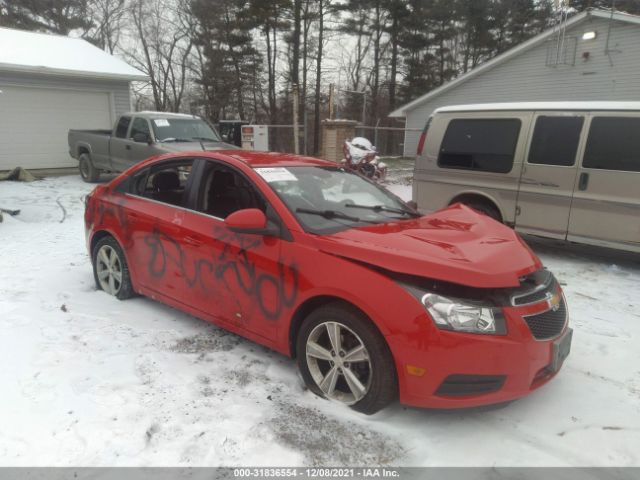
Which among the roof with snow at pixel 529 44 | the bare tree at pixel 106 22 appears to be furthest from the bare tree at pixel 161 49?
the roof with snow at pixel 529 44

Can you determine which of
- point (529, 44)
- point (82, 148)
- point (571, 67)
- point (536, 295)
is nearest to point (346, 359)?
point (536, 295)

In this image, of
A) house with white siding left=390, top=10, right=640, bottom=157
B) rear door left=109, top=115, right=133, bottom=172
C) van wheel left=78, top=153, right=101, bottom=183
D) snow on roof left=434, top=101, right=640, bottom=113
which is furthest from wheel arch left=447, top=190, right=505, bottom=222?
house with white siding left=390, top=10, right=640, bottom=157

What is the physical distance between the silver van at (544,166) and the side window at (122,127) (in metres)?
7.47

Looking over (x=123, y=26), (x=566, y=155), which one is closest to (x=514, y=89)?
(x=566, y=155)

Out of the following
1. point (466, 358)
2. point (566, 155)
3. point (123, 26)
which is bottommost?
point (466, 358)

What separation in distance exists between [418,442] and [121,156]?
10572 mm

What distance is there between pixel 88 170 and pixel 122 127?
2.09 metres

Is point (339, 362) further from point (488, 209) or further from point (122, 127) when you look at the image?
point (122, 127)

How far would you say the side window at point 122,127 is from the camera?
450 inches

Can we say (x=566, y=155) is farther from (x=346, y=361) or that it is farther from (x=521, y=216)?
(x=346, y=361)

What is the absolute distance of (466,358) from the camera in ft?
8.57

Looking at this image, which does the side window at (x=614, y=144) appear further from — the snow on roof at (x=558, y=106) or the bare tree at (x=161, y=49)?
the bare tree at (x=161, y=49)

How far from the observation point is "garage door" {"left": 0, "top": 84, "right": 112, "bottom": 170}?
13.8m

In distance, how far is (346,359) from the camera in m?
2.96
